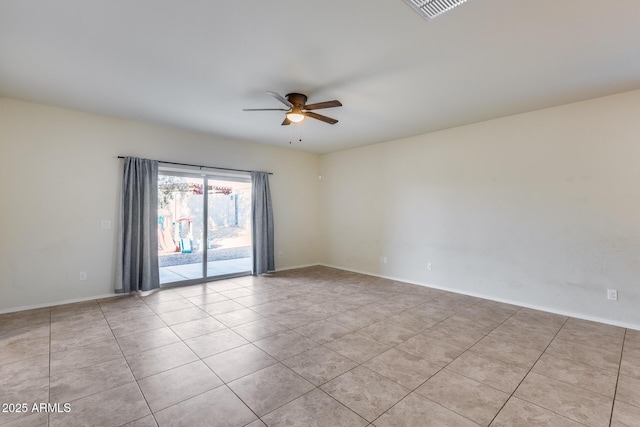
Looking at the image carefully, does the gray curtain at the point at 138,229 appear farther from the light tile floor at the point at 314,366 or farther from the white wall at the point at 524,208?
the white wall at the point at 524,208

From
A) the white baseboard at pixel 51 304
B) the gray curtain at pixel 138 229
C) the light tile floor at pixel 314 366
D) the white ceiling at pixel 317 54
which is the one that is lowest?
the light tile floor at pixel 314 366

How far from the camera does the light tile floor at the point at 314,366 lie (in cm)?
196

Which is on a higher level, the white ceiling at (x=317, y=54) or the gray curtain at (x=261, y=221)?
the white ceiling at (x=317, y=54)

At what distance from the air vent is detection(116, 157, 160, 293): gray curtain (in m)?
4.59

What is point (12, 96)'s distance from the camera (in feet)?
12.3

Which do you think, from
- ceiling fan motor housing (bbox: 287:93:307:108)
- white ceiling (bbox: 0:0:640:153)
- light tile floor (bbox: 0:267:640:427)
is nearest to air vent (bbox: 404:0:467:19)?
white ceiling (bbox: 0:0:640:153)

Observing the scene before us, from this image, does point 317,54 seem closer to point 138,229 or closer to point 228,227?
point 138,229

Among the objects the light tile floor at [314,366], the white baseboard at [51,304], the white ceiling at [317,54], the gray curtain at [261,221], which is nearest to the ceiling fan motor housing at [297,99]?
the white ceiling at [317,54]

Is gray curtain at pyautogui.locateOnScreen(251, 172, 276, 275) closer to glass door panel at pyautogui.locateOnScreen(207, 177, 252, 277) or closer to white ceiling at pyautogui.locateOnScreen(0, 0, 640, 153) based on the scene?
glass door panel at pyautogui.locateOnScreen(207, 177, 252, 277)

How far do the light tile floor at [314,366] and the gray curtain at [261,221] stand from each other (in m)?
1.97

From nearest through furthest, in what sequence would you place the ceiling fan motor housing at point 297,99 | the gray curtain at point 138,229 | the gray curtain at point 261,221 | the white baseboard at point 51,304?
the ceiling fan motor housing at point 297,99, the white baseboard at point 51,304, the gray curtain at point 138,229, the gray curtain at point 261,221

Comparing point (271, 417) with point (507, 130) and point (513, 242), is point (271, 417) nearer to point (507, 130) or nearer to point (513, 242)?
point (513, 242)

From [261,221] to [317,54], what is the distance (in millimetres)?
4010

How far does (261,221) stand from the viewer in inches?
242
